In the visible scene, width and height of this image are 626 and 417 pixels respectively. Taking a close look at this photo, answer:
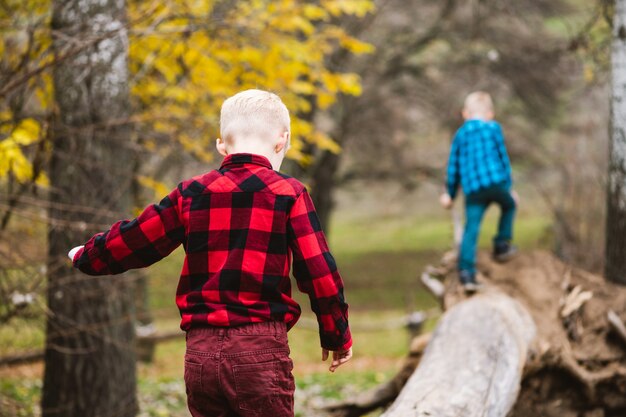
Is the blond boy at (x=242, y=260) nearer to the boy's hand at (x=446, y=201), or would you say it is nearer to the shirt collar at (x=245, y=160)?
the shirt collar at (x=245, y=160)

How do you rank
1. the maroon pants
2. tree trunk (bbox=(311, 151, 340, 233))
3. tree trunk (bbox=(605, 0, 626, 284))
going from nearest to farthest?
the maroon pants
tree trunk (bbox=(605, 0, 626, 284))
tree trunk (bbox=(311, 151, 340, 233))

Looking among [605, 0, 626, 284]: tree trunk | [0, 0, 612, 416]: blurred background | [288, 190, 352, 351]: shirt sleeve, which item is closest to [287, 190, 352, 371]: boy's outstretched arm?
[288, 190, 352, 351]: shirt sleeve

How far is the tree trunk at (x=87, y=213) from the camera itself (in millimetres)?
5070

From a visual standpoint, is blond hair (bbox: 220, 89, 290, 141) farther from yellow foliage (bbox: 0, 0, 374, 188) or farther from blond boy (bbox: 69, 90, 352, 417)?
yellow foliage (bbox: 0, 0, 374, 188)

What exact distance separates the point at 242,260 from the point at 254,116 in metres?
0.52

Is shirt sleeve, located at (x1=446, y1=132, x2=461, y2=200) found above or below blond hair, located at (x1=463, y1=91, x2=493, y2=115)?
below

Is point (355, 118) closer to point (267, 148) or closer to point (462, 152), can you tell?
Result: point (462, 152)

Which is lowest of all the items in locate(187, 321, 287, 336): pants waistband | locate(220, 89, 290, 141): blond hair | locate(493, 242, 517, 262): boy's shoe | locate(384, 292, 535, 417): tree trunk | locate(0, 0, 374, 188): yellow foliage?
locate(384, 292, 535, 417): tree trunk

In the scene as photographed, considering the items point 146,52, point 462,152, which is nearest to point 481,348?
point 462,152

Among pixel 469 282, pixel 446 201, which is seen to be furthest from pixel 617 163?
pixel 469 282

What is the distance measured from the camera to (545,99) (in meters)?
17.4

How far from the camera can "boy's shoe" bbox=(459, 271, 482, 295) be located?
5598mm

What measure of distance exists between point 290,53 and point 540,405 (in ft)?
12.9

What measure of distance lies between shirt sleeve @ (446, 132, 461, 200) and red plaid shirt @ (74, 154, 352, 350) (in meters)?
3.67
